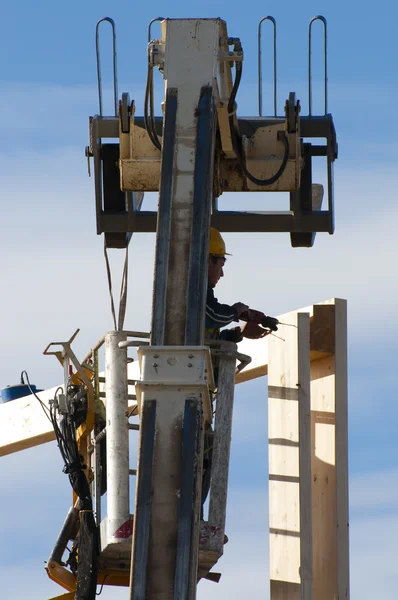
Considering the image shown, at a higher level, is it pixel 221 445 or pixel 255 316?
pixel 255 316

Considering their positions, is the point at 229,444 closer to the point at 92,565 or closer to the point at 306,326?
the point at 92,565

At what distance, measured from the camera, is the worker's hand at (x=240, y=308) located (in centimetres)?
927

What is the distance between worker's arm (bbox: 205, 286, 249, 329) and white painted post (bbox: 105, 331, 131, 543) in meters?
0.63

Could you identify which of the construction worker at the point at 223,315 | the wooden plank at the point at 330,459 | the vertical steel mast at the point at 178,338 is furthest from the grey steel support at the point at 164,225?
the wooden plank at the point at 330,459

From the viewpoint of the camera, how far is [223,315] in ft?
30.2

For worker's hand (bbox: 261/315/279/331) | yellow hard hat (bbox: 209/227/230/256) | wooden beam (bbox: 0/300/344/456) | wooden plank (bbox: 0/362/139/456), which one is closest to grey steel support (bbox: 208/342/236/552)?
worker's hand (bbox: 261/315/279/331)

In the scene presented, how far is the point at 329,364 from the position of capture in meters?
11.2

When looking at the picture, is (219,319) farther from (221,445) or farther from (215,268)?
(221,445)

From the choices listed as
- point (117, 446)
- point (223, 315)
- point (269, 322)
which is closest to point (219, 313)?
point (223, 315)

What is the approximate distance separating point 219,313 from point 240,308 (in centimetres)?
18

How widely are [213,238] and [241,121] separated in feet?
3.05

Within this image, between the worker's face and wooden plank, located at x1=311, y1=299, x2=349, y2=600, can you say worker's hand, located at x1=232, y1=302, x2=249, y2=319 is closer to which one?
the worker's face

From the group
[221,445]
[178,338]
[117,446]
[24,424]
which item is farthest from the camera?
[24,424]

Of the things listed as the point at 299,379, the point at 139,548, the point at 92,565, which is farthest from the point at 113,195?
the point at 139,548
